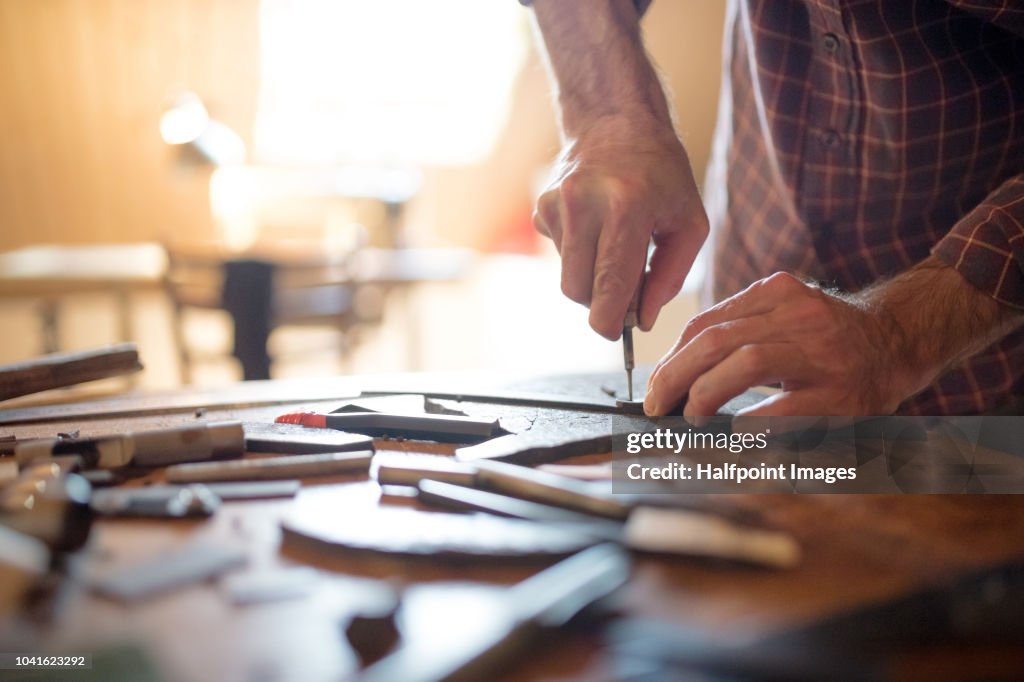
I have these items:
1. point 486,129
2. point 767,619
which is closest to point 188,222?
point 486,129

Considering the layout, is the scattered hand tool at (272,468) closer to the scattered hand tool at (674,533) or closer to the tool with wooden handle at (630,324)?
the scattered hand tool at (674,533)

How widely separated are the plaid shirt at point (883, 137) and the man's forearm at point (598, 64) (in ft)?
0.59

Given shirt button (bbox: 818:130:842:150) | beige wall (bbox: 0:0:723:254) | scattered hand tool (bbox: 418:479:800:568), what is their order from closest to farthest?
scattered hand tool (bbox: 418:479:800:568) → shirt button (bbox: 818:130:842:150) → beige wall (bbox: 0:0:723:254)

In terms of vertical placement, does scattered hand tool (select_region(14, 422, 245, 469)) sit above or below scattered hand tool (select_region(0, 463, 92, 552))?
above

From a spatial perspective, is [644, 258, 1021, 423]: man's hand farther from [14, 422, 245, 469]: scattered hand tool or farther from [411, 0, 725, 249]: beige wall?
[411, 0, 725, 249]: beige wall

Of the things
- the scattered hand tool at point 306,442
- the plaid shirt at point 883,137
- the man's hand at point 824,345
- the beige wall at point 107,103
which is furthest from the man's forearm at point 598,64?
the beige wall at point 107,103

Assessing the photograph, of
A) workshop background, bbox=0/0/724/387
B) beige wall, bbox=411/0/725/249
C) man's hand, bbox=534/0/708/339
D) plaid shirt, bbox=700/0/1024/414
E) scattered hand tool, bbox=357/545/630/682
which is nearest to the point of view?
scattered hand tool, bbox=357/545/630/682

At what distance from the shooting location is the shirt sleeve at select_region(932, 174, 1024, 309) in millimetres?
848

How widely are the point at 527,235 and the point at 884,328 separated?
4.62m

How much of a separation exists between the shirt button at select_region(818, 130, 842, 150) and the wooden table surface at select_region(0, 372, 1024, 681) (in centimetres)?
64

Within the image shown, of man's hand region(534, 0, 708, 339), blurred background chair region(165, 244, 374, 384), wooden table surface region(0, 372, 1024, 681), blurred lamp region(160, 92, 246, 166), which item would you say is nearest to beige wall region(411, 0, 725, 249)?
blurred background chair region(165, 244, 374, 384)

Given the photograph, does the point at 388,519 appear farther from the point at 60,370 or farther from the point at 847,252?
the point at 847,252

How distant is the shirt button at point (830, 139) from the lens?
117cm

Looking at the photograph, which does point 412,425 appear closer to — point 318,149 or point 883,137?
point 883,137
